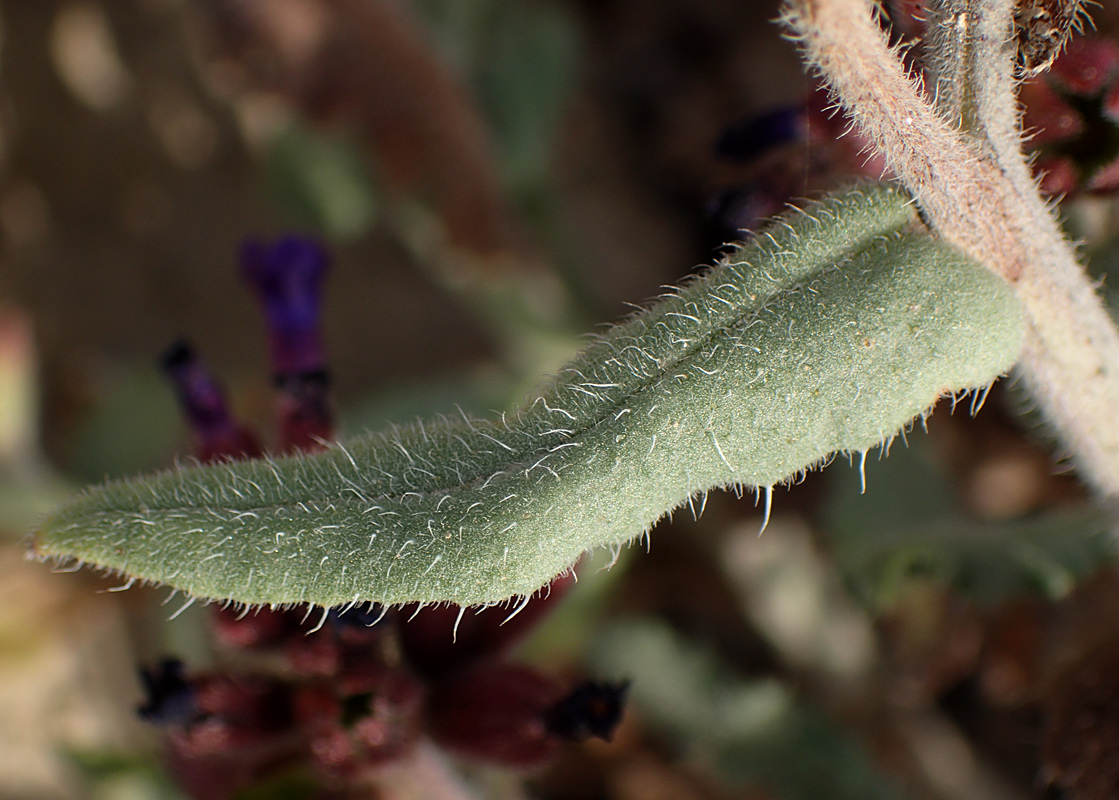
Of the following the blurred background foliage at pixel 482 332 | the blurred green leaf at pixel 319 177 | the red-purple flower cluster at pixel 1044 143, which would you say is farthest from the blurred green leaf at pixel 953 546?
the blurred green leaf at pixel 319 177

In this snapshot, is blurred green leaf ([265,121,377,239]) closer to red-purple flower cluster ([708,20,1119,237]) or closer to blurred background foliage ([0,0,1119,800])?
blurred background foliage ([0,0,1119,800])

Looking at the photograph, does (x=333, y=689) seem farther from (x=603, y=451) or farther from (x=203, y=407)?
(x=603, y=451)

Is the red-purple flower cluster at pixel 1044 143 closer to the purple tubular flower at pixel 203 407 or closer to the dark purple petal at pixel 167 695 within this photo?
the purple tubular flower at pixel 203 407

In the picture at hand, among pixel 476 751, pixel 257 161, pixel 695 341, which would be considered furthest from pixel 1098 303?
pixel 257 161

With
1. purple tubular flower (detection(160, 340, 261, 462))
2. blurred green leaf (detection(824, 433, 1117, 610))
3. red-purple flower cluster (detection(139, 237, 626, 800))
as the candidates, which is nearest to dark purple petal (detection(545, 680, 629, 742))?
red-purple flower cluster (detection(139, 237, 626, 800))

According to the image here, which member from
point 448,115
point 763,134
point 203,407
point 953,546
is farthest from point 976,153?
point 448,115

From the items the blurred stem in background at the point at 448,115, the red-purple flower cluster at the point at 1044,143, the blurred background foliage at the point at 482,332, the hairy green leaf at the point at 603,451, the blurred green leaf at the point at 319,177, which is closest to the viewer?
the hairy green leaf at the point at 603,451

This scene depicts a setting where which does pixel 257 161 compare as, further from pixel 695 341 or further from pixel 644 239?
pixel 695 341
